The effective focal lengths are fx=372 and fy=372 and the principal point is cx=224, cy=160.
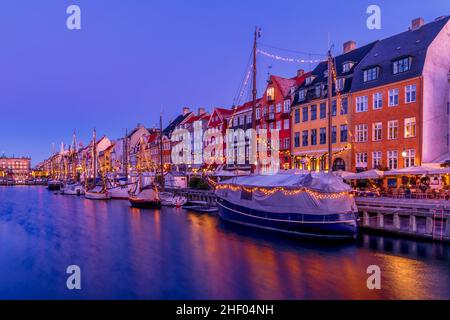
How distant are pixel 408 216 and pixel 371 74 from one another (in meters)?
21.4

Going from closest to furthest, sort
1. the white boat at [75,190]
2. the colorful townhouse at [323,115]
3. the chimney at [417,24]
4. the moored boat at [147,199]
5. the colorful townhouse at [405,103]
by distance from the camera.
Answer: the colorful townhouse at [405,103]
the chimney at [417,24]
the colorful townhouse at [323,115]
the moored boat at [147,199]
the white boat at [75,190]

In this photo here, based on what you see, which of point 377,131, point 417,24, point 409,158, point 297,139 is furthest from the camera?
point 297,139

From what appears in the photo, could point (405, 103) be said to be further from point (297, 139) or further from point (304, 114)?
point (297, 139)

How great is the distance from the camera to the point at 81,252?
2538cm

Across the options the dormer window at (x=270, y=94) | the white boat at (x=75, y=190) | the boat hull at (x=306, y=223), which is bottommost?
the white boat at (x=75, y=190)

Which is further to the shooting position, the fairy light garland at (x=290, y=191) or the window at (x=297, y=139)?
the window at (x=297, y=139)

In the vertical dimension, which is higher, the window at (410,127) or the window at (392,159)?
the window at (410,127)

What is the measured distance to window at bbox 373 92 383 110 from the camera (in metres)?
41.6

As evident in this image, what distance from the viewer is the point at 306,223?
2670 cm

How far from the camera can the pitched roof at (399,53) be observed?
127ft

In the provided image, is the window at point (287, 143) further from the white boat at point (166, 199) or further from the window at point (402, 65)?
the white boat at point (166, 199)

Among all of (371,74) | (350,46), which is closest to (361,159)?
(371,74)

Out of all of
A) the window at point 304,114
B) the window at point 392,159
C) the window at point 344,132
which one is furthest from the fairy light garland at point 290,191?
the window at point 304,114

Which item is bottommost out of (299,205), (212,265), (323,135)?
(212,265)
